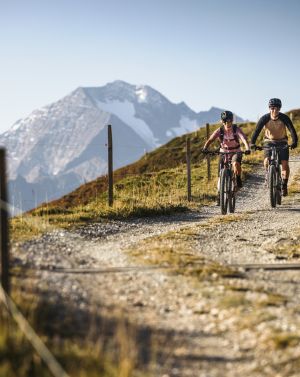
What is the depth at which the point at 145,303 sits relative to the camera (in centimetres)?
630

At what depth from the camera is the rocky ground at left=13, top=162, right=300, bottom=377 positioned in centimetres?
498

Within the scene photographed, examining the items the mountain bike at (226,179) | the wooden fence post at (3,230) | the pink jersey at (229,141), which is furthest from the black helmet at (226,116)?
the wooden fence post at (3,230)

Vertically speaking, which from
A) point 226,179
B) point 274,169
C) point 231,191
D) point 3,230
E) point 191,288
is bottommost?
point 191,288

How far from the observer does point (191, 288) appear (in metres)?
6.84

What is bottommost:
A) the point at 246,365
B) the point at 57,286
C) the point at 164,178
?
the point at 246,365

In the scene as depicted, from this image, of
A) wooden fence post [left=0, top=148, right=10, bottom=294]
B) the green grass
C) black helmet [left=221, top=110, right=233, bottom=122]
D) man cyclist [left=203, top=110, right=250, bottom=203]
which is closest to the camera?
the green grass

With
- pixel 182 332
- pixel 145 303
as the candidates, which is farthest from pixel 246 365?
pixel 145 303

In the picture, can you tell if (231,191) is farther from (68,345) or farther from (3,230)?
(68,345)

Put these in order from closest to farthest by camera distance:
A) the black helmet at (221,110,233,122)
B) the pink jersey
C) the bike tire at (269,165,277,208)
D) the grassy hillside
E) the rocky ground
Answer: the rocky ground < the grassy hillside < the black helmet at (221,110,233,122) < the pink jersey < the bike tire at (269,165,277,208)

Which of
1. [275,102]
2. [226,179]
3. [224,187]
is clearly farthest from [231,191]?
[275,102]

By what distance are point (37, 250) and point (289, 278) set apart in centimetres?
375

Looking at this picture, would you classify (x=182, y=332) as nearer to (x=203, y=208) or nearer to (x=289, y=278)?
(x=289, y=278)

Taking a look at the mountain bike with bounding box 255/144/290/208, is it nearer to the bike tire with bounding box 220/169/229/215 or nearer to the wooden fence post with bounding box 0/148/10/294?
the bike tire with bounding box 220/169/229/215

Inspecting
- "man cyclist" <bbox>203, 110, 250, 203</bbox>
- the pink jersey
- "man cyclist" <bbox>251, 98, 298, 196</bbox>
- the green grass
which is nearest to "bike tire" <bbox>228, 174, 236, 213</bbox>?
"man cyclist" <bbox>203, 110, 250, 203</bbox>
